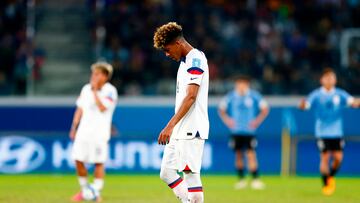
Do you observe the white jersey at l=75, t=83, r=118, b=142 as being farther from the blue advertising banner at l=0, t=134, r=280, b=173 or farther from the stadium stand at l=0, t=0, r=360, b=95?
the stadium stand at l=0, t=0, r=360, b=95

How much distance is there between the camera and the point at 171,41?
1012cm

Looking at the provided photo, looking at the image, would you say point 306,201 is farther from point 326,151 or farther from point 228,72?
point 228,72

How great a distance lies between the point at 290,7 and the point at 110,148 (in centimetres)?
836

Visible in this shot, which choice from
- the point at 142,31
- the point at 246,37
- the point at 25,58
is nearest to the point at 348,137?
Answer: the point at 246,37

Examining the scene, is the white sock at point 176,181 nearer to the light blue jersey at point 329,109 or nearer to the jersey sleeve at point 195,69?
the jersey sleeve at point 195,69

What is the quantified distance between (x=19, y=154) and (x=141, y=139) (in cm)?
293

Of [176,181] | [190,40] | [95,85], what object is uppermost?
[190,40]

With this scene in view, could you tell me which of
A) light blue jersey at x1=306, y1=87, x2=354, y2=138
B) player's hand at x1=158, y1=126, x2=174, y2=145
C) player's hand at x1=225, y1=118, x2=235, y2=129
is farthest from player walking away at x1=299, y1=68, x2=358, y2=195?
player's hand at x1=158, y1=126, x2=174, y2=145

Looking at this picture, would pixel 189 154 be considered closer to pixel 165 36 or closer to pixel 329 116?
pixel 165 36

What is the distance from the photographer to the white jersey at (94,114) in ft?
48.9

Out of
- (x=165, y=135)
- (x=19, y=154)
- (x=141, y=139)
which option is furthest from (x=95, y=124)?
(x=141, y=139)

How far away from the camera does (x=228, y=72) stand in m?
24.0

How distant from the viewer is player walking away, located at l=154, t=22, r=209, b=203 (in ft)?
33.1

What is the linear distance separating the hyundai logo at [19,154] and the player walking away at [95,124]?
6.43 m
